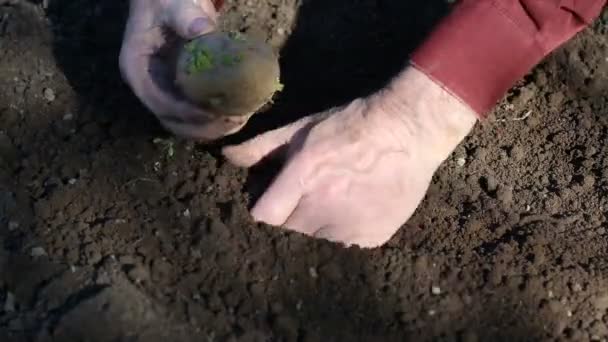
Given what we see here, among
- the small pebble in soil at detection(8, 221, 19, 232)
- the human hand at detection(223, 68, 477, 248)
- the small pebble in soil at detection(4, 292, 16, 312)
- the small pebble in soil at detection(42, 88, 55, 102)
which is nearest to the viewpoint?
the small pebble in soil at detection(4, 292, 16, 312)

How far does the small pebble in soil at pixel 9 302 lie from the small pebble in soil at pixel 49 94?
572 mm

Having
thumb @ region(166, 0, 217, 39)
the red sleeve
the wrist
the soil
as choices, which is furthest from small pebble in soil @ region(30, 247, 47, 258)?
the red sleeve

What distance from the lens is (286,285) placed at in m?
1.79

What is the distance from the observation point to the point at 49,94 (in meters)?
2.13

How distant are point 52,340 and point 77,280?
0.46 feet

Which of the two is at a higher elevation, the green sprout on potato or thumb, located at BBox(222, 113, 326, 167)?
the green sprout on potato

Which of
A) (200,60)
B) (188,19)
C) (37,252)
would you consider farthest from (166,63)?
(37,252)

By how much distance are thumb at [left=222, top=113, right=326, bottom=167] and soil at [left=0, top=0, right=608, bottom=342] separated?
3 centimetres

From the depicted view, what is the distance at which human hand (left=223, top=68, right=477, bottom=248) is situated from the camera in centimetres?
193

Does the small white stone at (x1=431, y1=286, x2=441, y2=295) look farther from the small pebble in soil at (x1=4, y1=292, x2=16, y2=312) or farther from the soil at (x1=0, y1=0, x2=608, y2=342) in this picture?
the small pebble in soil at (x1=4, y1=292, x2=16, y2=312)

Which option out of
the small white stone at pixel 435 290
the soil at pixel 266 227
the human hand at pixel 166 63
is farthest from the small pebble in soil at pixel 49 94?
the small white stone at pixel 435 290

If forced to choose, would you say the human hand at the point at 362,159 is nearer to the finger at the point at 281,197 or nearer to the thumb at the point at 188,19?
the finger at the point at 281,197

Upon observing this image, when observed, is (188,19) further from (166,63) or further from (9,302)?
(9,302)

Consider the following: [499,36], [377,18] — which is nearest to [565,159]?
[499,36]
